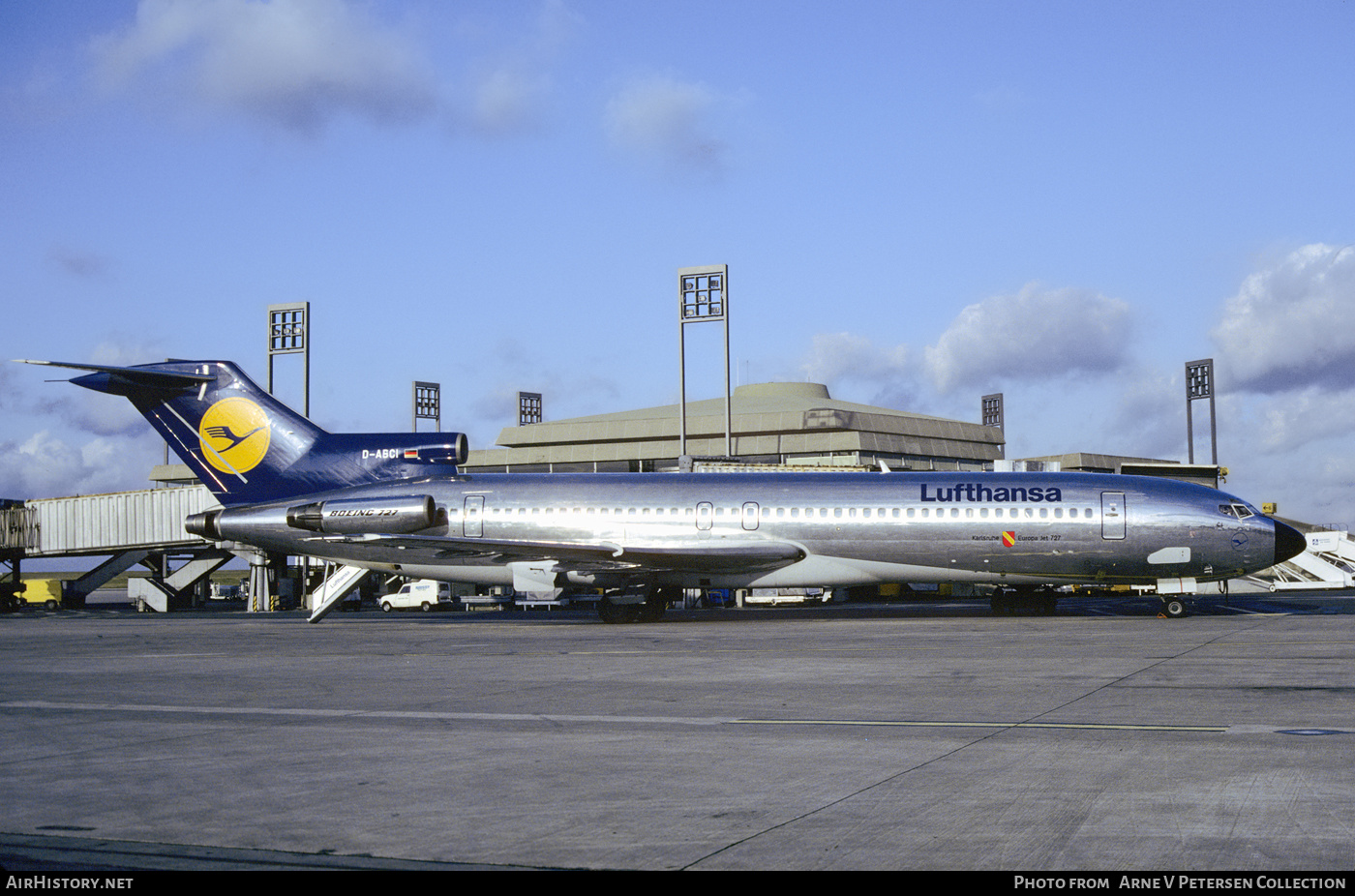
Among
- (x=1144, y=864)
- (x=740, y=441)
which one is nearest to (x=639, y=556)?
(x=1144, y=864)

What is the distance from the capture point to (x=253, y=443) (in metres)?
Result: 34.0

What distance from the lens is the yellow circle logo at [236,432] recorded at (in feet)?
111

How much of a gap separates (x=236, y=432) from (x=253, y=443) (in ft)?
1.95

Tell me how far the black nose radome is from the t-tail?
22.9m

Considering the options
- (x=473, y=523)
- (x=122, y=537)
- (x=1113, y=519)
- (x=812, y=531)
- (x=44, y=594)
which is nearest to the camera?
(x=1113, y=519)

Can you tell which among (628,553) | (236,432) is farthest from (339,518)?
(628,553)

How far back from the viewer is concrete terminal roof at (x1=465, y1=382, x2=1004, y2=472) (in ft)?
274

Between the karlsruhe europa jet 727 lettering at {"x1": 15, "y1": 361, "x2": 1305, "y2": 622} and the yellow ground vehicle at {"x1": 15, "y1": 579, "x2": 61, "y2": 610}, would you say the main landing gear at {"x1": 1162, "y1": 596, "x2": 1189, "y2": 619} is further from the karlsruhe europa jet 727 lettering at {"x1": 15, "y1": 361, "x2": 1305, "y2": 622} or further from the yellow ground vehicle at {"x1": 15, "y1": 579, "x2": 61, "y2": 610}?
the yellow ground vehicle at {"x1": 15, "y1": 579, "x2": 61, "y2": 610}

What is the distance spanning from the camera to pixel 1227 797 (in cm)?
816

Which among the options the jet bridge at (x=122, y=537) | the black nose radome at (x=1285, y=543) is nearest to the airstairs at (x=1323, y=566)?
the black nose radome at (x=1285, y=543)

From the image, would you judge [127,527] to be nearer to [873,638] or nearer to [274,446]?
[274,446]

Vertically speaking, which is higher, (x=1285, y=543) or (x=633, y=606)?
(x=1285, y=543)

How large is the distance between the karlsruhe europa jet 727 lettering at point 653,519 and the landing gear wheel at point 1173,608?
67 millimetres

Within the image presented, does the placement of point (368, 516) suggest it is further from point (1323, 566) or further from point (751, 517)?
point (1323, 566)
